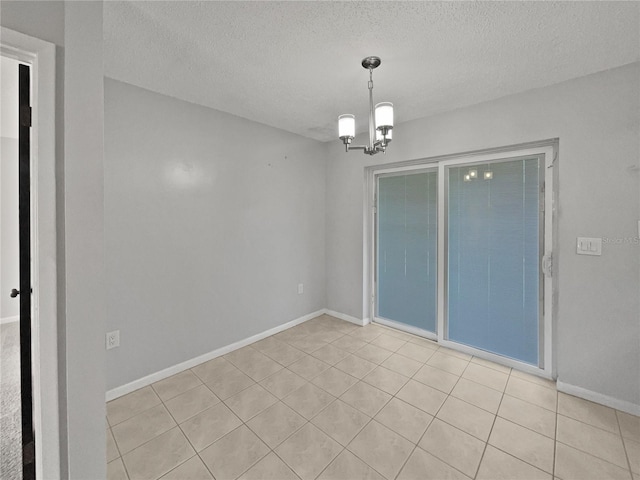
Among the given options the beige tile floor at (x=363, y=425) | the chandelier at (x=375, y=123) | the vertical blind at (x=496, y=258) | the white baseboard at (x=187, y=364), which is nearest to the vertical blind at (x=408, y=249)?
the vertical blind at (x=496, y=258)

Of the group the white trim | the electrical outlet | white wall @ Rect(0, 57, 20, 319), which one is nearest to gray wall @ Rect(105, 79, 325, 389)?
the electrical outlet

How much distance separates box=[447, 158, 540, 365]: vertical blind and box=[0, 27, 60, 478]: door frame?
3.05 m

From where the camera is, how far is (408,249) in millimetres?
3322

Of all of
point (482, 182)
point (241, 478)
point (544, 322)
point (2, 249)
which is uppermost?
point (482, 182)

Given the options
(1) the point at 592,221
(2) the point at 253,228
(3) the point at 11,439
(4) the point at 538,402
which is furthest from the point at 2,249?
(1) the point at 592,221

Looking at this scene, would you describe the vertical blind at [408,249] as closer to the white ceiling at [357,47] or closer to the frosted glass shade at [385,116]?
the white ceiling at [357,47]

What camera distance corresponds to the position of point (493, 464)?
1.56 metres

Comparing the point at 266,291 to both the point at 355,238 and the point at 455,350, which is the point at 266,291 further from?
the point at 455,350

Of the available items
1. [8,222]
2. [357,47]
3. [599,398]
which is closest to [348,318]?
[599,398]

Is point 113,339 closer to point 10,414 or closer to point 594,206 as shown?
point 10,414

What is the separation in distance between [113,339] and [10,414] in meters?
0.67

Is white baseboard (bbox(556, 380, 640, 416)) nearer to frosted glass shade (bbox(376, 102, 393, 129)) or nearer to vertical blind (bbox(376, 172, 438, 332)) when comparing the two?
vertical blind (bbox(376, 172, 438, 332))

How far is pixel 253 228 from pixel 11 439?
223 centimetres

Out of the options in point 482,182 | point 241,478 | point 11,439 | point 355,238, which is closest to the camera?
point 241,478
